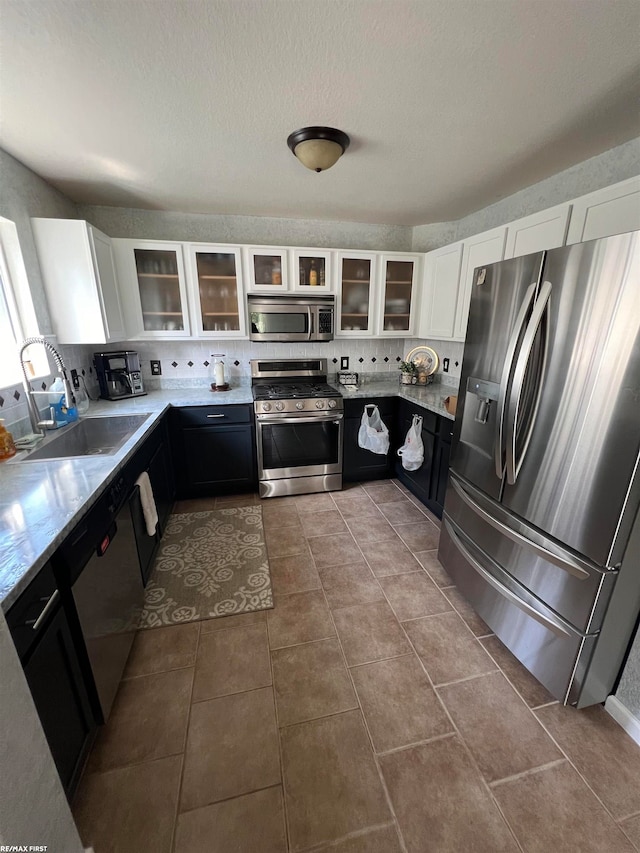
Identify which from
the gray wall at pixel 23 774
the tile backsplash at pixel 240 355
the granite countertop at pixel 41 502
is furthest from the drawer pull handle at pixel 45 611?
the tile backsplash at pixel 240 355

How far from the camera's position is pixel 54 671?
99 cm

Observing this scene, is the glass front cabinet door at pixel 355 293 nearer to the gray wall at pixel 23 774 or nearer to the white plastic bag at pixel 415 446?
the white plastic bag at pixel 415 446

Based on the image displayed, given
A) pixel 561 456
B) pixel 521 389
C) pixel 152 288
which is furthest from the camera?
pixel 152 288

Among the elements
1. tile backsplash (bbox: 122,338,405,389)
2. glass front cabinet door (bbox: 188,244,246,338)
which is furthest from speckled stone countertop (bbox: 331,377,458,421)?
glass front cabinet door (bbox: 188,244,246,338)

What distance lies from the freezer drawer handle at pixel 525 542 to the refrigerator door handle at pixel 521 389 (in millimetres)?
221

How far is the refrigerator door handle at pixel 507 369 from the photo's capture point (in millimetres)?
1375

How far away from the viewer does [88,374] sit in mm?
2766

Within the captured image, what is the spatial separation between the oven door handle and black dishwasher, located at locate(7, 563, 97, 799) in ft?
6.36

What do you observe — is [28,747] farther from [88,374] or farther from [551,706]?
[88,374]

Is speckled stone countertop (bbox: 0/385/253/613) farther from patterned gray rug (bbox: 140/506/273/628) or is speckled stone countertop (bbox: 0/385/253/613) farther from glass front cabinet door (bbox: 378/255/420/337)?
glass front cabinet door (bbox: 378/255/420/337)

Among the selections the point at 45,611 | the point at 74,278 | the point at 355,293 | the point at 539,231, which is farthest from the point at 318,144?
the point at 45,611

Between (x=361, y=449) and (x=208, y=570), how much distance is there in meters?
1.68

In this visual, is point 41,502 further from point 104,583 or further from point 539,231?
point 539,231

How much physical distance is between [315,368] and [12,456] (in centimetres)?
240
